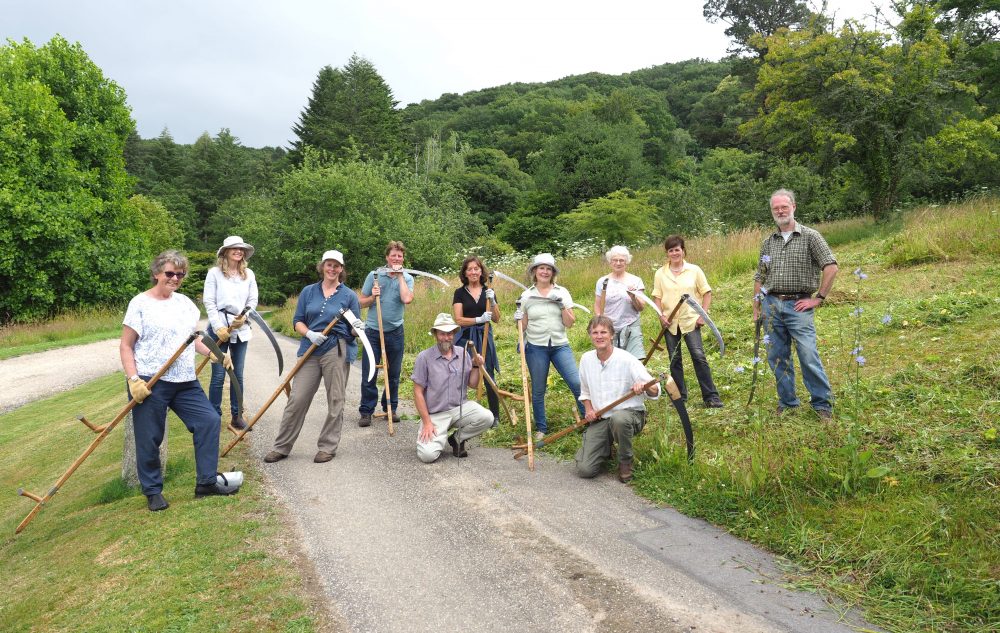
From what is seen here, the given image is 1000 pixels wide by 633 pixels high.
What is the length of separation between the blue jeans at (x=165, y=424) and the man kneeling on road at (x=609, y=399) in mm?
3380

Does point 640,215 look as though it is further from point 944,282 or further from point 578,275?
point 944,282

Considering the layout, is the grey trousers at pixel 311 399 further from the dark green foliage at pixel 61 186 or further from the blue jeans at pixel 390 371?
the dark green foliage at pixel 61 186

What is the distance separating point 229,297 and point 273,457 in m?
1.97

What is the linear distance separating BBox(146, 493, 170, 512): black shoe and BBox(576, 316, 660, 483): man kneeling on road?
3.70 meters

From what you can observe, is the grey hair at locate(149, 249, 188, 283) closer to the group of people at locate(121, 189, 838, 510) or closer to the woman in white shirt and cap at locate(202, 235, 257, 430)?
the group of people at locate(121, 189, 838, 510)

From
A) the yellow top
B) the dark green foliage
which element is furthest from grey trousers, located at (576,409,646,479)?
the dark green foliage

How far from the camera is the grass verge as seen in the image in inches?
151

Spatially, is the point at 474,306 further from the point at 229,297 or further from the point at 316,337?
the point at 229,297

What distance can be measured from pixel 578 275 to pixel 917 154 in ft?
31.7

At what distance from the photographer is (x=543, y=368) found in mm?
7043

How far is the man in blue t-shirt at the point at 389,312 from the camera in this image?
820cm

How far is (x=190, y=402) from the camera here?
567cm

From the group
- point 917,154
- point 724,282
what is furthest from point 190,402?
point 917,154

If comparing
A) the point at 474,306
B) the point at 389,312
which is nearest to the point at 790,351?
the point at 474,306
